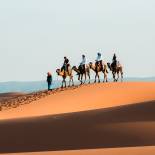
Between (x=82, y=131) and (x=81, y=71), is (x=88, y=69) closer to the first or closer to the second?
(x=81, y=71)

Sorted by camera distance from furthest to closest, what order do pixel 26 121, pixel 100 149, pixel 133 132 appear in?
pixel 26 121 < pixel 133 132 < pixel 100 149

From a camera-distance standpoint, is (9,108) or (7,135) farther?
(9,108)

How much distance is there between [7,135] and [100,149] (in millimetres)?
4672

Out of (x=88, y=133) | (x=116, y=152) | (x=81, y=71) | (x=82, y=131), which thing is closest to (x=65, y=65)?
(x=81, y=71)

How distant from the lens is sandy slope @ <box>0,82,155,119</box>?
33469 mm

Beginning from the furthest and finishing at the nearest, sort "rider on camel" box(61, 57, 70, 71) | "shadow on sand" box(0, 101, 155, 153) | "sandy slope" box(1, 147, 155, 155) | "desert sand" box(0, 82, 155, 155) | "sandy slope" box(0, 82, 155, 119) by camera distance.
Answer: "rider on camel" box(61, 57, 70, 71), "sandy slope" box(0, 82, 155, 119), "shadow on sand" box(0, 101, 155, 153), "desert sand" box(0, 82, 155, 155), "sandy slope" box(1, 147, 155, 155)

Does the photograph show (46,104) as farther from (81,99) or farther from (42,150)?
(42,150)

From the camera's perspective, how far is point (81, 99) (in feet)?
119

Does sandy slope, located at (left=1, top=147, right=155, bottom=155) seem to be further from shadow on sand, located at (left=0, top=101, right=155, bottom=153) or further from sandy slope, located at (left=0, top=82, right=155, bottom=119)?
sandy slope, located at (left=0, top=82, right=155, bottom=119)

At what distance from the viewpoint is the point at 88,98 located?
119 ft

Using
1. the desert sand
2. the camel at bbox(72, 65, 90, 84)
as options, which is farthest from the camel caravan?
the desert sand

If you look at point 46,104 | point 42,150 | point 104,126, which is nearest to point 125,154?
point 42,150

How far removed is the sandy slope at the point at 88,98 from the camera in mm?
33469

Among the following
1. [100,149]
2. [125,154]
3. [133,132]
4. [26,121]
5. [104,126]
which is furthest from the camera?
[26,121]
